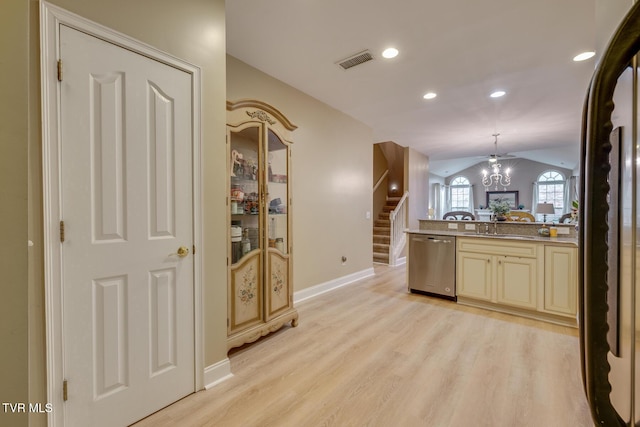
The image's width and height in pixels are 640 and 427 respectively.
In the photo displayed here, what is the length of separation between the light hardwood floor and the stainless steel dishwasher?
2.05 feet

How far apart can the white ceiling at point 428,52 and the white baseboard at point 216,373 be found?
2.76 metres

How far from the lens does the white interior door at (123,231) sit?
140 cm

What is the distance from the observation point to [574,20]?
89.6 inches

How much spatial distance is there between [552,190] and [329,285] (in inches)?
476

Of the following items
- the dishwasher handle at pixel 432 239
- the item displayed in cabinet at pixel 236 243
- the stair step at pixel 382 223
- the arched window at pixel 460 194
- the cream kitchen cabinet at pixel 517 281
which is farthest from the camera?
the arched window at pixel 460 194

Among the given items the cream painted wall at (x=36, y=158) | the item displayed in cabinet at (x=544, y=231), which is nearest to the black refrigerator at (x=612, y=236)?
the cream painted wall at (x=36, y=158)

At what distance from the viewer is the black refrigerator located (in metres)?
0.49

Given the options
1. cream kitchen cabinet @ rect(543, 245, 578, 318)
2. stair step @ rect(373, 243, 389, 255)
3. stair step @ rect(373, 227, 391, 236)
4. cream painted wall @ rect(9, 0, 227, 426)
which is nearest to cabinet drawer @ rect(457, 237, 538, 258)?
cream kitchen cabinet @ rect(543, 245, 578, 318)

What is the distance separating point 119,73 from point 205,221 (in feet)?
3.23

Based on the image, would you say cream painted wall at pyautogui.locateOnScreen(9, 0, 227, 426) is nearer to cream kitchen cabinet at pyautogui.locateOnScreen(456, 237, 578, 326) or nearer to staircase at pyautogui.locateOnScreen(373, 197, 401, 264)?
cream kitchen cabinet at pyautogui.locateOnScreen(456, 237, 578, 326)

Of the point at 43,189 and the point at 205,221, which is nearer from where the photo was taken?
the point at 43,189

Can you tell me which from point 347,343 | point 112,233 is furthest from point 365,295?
point 112,233

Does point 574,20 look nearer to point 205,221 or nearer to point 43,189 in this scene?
point 205,221

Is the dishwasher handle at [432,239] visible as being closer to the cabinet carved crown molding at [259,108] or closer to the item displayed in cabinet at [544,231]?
the item displayed in cabinet at [544,231]
